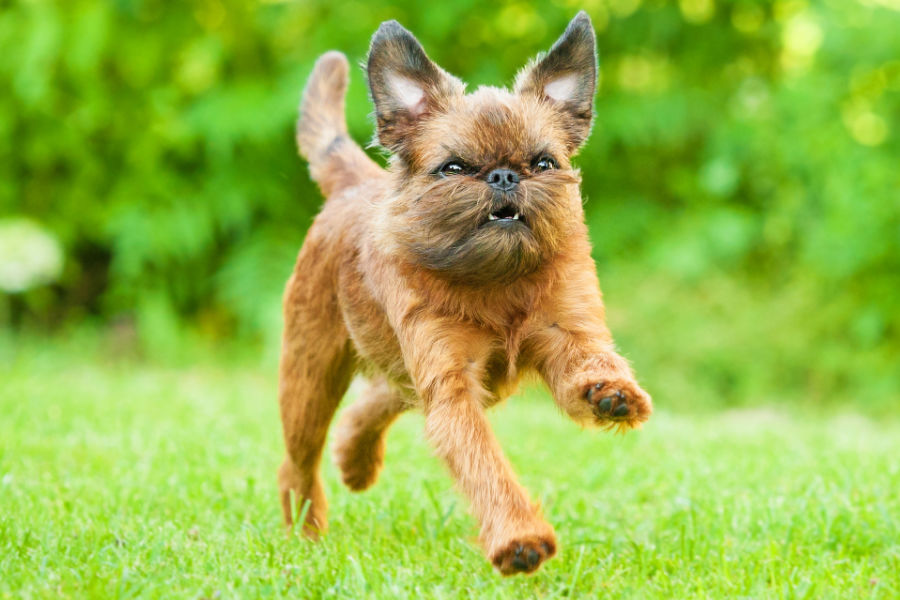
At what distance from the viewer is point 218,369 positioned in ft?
34.6

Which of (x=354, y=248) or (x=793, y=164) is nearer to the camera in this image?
(x=354, y=248)

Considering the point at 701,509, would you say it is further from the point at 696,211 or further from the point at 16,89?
the point at 16,89

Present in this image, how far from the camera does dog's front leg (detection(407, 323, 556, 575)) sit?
122 inches

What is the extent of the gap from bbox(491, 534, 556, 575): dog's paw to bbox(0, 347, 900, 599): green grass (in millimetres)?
274

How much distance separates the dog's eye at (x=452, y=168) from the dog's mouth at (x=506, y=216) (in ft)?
0.67

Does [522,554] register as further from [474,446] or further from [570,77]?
[570,77]

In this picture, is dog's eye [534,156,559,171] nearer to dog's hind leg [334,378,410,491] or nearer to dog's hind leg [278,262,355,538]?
dog's hind leg [278,262,355,538]

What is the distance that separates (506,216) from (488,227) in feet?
0.33


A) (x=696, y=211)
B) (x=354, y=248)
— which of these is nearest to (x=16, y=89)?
(x=696, y=211)

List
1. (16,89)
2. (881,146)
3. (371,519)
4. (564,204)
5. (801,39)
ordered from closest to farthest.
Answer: (564,204), (371,519), (881,146), (16,89), (801,39)

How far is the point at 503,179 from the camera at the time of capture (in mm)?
3453

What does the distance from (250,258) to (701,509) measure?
716 cm

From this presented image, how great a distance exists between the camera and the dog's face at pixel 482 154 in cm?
345

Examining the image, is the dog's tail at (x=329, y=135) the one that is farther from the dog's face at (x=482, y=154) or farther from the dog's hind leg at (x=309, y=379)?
the dog's face at (x=482, y=154)
